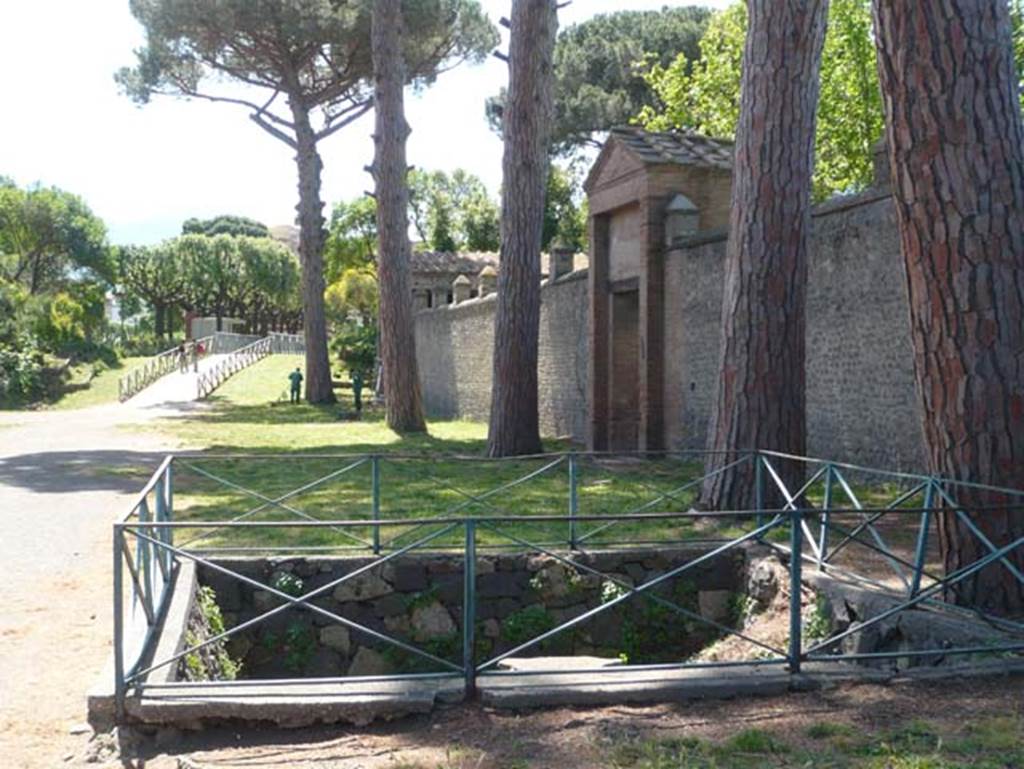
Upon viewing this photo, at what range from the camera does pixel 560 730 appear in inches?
190

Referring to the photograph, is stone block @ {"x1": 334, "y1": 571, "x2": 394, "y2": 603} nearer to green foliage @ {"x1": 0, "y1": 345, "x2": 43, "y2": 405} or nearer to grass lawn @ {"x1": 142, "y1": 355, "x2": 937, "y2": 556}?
grass lawn @ {"x1": 142, "y1": 355, "x2": 937, "y2": 556}

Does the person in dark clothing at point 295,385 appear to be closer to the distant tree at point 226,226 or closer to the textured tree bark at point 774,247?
the textured tree bark at point 774,247

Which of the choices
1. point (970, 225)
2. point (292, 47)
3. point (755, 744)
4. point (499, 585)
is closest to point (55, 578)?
point (499, 585)

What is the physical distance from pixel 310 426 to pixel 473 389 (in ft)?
14.8

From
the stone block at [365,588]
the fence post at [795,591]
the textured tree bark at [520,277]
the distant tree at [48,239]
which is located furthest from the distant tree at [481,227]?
the fence post at [795,591]

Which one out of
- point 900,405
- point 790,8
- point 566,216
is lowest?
point 900,405

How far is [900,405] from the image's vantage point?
11.6m

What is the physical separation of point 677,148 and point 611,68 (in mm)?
23361

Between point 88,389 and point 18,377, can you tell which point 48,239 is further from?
point 18,377

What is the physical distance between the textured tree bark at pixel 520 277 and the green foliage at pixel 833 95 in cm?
1189

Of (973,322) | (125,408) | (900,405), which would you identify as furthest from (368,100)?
(973,322)

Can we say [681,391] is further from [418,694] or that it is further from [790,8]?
[418,694]

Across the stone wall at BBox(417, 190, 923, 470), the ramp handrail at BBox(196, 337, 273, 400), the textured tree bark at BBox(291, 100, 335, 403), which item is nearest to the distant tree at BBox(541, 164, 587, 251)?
the ramp handrail at BBox(196, 337, 273, 400)

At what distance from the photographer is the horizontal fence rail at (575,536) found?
216 inches
